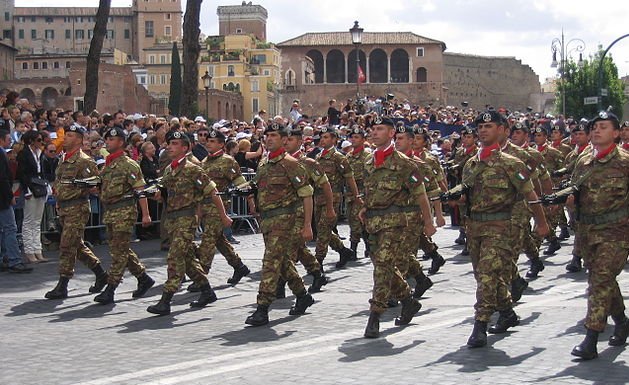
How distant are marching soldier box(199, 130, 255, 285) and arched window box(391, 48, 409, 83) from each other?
109903 mm

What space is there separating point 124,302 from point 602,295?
6204 millimetres

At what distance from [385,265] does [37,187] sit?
7.45m

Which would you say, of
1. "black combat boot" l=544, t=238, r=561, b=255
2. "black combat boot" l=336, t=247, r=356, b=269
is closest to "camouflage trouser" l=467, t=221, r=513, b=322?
"black combat boot" l=336, t=247, r=356, b=269

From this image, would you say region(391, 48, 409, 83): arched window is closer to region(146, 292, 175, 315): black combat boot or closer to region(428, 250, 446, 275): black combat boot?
region(428, 250, 446, 275): black combat boot

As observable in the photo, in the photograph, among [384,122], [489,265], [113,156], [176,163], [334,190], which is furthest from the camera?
[334,190]

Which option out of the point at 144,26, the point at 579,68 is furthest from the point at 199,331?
the point at 144,26

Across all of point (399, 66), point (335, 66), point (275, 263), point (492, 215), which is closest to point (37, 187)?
point (275, 263)

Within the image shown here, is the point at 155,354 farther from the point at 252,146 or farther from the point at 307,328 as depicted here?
the point at 252,146

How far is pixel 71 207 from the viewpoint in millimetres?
13289

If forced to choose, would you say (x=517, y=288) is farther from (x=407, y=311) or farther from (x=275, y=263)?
(x=275, y=263)

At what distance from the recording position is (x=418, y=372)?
860 cm

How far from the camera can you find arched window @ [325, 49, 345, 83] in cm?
12369

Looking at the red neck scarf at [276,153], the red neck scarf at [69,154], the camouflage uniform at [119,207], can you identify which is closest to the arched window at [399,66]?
the red neck scarf at [69,154]

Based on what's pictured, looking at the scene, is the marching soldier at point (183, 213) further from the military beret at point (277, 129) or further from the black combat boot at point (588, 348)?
the black combat boot at point (588, 348)
